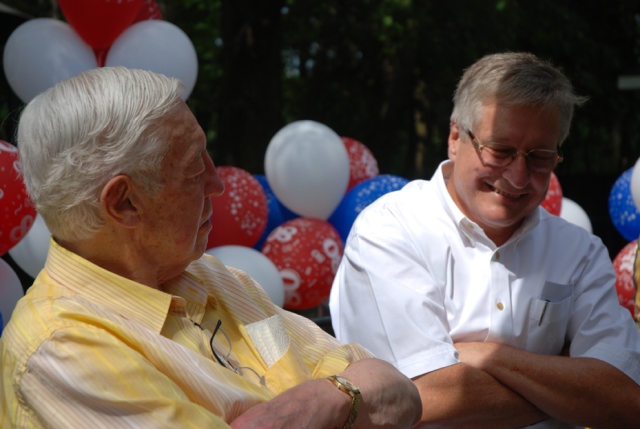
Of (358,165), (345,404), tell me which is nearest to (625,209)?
(358,165)

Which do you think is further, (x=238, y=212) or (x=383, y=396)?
(x=238, y=212)

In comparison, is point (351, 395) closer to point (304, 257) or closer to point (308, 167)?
point (304, 257)

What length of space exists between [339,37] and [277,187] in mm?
8077

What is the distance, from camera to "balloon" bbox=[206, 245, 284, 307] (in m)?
4.13

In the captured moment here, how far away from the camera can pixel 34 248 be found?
3652mm

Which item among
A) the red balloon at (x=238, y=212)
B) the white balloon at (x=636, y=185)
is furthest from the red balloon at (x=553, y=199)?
the red balloon at (x=238, y=212)

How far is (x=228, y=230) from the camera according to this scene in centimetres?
450

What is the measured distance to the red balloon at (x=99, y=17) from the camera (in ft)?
12.9

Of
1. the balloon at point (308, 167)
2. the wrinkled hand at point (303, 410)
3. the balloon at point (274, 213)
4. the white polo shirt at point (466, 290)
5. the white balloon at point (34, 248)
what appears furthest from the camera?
the balloon at point (274, 213)

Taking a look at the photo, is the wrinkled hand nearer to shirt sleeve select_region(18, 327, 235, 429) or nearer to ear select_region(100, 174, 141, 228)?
shirt sleeve select_region(18, 327, 235, 429)

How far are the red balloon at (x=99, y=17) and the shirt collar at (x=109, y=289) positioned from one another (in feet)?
8.93

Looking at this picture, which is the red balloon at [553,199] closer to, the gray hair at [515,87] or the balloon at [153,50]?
the balloon at [153,50]

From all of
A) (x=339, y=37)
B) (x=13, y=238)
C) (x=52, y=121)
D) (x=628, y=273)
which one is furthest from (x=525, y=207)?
(x=339, y=37)

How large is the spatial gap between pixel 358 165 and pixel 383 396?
379cm
